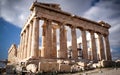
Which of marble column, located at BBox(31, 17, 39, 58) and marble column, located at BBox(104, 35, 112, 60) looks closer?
marble column, located at BBox(31, 17, 39, 58)

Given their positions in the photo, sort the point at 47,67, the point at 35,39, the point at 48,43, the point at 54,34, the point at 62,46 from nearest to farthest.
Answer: the point at 47,67
the point at 35,39
the point at 48,43
the point at 62,46
the point at 54,34

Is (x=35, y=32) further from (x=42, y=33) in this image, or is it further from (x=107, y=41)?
(x=107, y=41)

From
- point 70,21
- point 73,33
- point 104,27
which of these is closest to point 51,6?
point 70,21

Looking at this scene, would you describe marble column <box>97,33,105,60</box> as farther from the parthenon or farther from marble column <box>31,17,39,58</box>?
marble column <box>31,17,39,58</box>

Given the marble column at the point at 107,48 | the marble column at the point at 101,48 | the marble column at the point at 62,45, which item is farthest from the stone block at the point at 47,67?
the marble column at the point at 107,48

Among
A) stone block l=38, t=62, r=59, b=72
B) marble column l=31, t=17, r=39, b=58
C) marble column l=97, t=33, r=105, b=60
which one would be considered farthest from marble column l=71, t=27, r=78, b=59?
stone block l=38, t=62, r=59, b=72

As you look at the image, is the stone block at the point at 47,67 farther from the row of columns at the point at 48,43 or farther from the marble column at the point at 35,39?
the marble column at the point at 35,39

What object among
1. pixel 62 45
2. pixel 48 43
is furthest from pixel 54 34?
pixel 48 43

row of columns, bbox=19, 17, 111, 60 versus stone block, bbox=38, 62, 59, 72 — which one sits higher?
row of columns, bbox=19, 17, 111, 60

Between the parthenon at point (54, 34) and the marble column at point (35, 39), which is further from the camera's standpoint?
the parthenon at point (54, 34)

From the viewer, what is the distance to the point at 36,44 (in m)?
22.9

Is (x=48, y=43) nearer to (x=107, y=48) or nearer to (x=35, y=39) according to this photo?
(x=35, y=39)

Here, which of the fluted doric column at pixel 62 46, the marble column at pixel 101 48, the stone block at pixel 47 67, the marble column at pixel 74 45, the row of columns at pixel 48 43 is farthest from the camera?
the marble column at pixel 101 48

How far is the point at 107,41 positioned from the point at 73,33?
37.1ft
